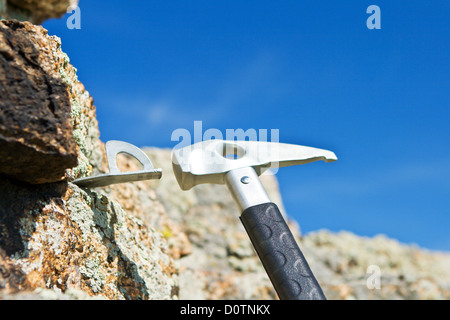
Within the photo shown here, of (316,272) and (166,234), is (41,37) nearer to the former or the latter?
(166,234)

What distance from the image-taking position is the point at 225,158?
2.23m

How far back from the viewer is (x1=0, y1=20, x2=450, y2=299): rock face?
163 cm

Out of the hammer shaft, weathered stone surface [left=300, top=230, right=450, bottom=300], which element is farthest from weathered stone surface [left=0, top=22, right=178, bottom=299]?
weathered stone surface [left=300, top=230, right=450, bottom=300]

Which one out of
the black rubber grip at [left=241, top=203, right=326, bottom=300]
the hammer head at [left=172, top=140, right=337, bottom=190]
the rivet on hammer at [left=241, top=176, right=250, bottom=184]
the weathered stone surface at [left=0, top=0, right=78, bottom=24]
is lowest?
the black rubber grip at [left=241, top=203, right=326, bottom=300]

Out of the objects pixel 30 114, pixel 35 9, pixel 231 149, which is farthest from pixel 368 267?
pixel 35 9

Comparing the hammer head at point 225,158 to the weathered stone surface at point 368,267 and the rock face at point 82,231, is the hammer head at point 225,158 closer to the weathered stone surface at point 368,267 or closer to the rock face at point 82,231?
the rock face at point 82,231

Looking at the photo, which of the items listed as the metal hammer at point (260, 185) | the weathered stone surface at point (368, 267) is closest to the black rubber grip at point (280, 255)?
the metal hammer at point (260, 185)

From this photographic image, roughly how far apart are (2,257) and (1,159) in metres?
0.34

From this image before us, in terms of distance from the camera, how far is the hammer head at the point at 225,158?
7.13 ft

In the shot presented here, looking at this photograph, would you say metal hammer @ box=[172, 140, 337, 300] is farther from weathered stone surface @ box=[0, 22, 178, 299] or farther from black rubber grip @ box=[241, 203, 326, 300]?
weathered stone surface @ box=[0, 22, 178, 299]

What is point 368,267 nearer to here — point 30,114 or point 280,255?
point 280,255

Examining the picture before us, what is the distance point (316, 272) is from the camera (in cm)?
376

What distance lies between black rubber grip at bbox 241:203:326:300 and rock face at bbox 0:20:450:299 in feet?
2.24
